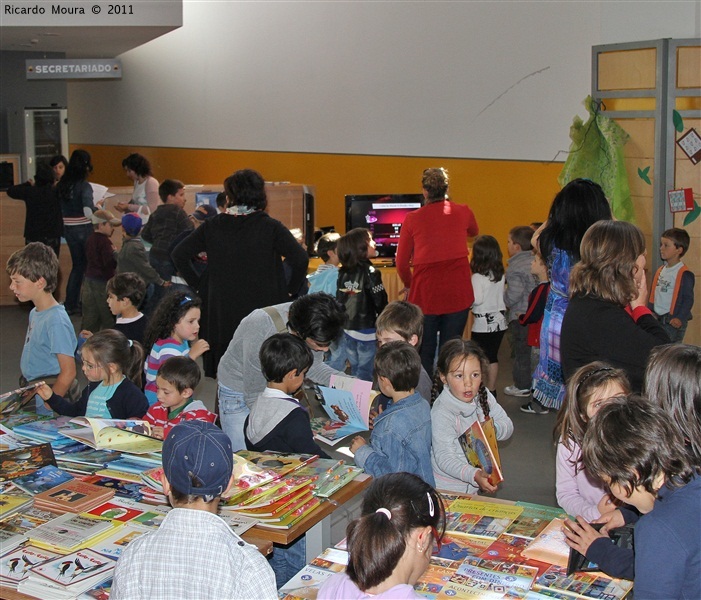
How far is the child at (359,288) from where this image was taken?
559 cm

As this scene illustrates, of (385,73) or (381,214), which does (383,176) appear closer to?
(385,73)

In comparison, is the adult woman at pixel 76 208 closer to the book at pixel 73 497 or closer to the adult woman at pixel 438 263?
the adult woman at pixel 438 263

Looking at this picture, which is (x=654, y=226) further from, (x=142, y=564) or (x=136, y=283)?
(x=142, y=564)

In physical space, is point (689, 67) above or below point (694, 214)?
above

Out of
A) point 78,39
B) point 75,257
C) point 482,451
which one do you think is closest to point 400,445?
point 482,451

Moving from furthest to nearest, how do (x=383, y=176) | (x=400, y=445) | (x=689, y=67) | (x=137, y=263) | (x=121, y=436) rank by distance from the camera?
(x=383, y=176), (x=137, y=263), (x=689, y=67), (x=121, y=436), (x=400, y=445)

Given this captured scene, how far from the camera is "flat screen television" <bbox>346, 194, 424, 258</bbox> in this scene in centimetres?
716

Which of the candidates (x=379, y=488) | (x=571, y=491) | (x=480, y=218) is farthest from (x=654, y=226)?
(x=379, y=488)

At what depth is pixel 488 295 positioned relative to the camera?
234 inches

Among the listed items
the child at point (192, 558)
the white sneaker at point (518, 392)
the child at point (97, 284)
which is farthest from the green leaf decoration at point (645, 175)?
the child at point (192, 558)

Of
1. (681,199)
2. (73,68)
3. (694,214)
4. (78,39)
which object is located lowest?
(694,214)

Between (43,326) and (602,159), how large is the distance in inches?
158

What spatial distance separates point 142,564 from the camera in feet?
6.34

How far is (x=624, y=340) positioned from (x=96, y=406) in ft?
7.01
